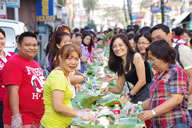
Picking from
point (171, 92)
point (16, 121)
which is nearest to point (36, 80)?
point (16, 121)

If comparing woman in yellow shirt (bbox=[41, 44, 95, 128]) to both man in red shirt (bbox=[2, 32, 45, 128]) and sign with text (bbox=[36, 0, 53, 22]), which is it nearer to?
man in red shirt (bbox=[2, 32, 45, 128])

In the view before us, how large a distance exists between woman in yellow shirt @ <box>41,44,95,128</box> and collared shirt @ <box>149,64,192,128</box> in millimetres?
635

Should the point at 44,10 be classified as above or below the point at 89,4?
below

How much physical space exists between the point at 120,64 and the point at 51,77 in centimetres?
200

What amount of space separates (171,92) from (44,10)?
15.9 meters

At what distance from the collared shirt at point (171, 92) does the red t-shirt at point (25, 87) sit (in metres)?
1.26

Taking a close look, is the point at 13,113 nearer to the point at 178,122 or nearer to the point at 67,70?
the point at 67,70

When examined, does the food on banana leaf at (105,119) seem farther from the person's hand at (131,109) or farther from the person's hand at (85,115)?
the person's hand at (85,115)

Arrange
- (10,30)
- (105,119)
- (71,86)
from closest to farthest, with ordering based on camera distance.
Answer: (71,86)
(105,119)
(10,30)

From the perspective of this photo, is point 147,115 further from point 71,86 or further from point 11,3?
point 11,3

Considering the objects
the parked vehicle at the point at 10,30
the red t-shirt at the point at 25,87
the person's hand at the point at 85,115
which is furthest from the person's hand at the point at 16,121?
the parked vehicle at the point at 10,30

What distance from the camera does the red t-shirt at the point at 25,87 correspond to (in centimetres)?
335

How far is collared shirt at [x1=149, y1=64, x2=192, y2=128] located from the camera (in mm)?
2805

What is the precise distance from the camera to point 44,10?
17938 mm
